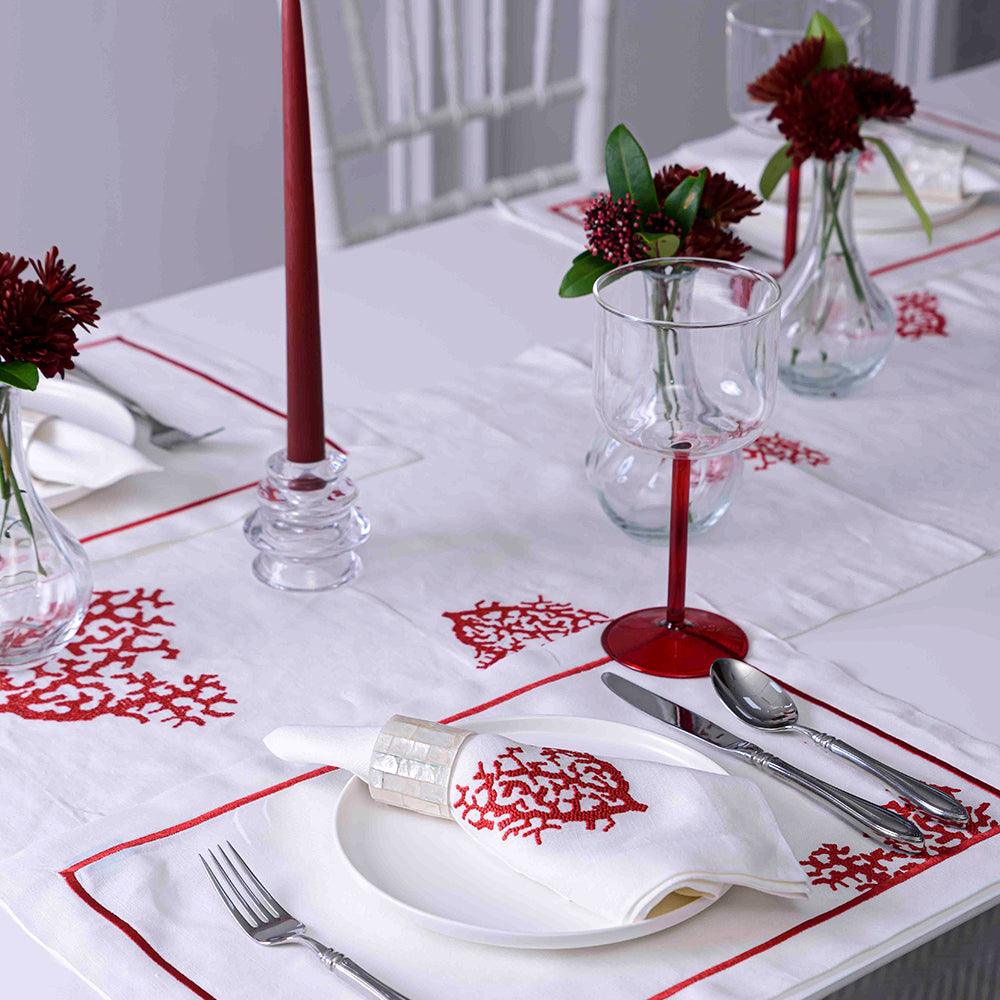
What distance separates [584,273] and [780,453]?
288mm

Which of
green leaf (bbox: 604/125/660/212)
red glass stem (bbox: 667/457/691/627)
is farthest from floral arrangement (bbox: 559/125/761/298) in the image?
red glass stem (bbox: 667/457/691/627)

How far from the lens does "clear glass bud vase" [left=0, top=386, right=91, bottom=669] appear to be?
89 centimetres

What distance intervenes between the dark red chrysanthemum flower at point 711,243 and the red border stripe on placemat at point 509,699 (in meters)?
0.25

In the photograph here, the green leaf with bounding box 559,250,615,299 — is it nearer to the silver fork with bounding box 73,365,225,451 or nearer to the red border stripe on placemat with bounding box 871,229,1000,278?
the silver fork with bounding box 73,365,225,451

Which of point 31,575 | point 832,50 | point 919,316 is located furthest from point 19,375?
point 919,316

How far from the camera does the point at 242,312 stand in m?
1.41

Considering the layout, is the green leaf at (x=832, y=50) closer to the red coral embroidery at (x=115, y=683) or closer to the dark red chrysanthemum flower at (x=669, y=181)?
the dark red chrysanthemum flower at (x=669, y=181)

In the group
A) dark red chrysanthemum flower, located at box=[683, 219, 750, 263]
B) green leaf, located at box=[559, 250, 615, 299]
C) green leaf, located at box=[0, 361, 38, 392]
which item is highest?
dark red chrysanthemum flower, located at box=[683, 219, 750, 263]

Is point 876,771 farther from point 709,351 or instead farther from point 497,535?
point 497,535

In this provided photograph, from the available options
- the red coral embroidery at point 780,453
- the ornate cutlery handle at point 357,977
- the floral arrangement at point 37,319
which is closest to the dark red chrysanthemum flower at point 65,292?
the floral arrangement at point 37,319

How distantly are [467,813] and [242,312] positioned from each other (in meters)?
0.77

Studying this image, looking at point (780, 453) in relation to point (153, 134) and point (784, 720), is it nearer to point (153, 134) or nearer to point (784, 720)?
point (784, 720)

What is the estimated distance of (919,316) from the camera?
1.40 meters

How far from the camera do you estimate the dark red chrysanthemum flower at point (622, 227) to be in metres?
0.95
